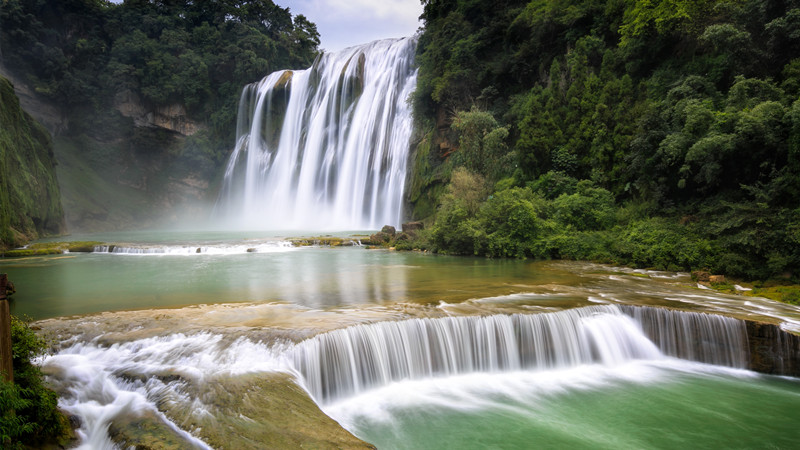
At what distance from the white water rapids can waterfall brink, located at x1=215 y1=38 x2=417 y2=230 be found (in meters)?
21.4

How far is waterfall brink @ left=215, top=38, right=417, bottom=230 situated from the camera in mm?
31328

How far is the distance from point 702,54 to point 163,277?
20.3m

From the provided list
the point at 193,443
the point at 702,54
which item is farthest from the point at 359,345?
the point at 702,54

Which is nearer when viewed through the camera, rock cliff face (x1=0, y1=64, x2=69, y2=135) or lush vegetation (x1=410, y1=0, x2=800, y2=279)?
lush vegetation (x1=410, y1=0, x2=800, y2=279)

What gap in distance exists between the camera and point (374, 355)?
675 centimetres

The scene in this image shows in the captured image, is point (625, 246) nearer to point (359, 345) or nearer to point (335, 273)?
point (335, 273)

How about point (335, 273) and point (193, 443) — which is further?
point (335, 273)

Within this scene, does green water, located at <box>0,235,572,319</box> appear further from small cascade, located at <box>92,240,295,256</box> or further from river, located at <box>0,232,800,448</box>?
small cascade, located at <box>92,240,295,256</box>

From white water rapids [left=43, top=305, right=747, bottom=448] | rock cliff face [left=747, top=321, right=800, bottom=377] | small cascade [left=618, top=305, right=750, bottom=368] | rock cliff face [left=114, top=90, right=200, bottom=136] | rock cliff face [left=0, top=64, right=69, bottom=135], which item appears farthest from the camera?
rock cliff face [left=114, top=90, right=200, bottom=136]

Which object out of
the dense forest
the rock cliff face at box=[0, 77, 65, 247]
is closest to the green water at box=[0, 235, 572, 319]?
the rock cliff face at box=[0, 77, 65, 247]

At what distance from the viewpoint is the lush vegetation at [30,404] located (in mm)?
3648

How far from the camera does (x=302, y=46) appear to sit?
58.7 m

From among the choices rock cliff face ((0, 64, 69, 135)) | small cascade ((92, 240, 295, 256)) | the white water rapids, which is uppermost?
rock cliff face ((0, 64, 69, 135))

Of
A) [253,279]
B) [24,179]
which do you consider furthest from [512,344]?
[24,179]
